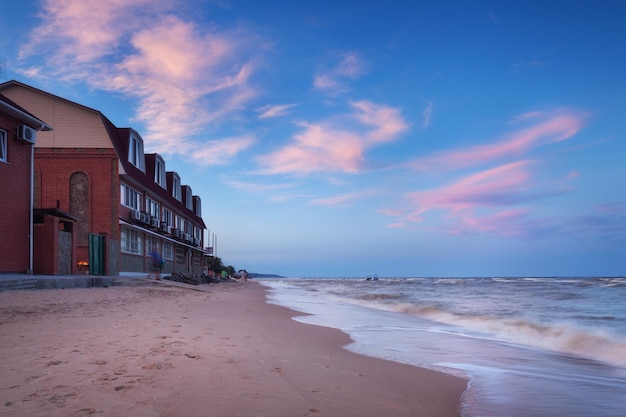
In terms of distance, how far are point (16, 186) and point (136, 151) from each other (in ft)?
37.1

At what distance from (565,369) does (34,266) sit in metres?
17.7

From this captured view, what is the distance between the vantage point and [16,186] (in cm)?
1658

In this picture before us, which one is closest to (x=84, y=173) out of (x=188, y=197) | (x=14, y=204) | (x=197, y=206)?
(x=14, y=204)

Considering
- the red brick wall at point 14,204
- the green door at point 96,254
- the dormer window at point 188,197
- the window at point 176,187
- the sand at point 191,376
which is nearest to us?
the sand at point 191,376

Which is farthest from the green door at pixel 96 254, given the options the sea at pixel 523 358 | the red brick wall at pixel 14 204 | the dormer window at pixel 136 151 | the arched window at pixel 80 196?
the sea at pixel 523 358

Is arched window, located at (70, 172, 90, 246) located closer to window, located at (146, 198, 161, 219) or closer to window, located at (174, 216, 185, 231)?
window, located at (146, 198, 161, 219)

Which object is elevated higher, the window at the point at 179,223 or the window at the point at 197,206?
the window at the point at 197,206

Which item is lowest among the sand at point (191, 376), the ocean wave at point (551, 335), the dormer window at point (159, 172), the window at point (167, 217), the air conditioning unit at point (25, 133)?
the ocean wave at point (551, 335)

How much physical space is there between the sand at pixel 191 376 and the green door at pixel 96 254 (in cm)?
1409

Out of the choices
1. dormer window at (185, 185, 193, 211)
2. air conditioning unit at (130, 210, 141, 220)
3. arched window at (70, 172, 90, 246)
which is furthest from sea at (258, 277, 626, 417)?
dormer window at (185, 185, 193, 211)

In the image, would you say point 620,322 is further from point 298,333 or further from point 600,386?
point 298,333

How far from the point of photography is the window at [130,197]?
2463 centimetres

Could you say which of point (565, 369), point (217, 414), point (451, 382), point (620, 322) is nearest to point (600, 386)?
point (565, 369)

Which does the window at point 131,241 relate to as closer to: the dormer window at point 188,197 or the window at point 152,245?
the window at point 152,245
